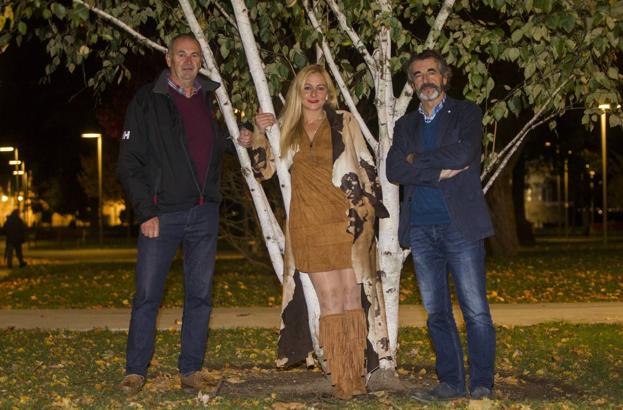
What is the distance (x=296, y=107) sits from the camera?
7.35 meters

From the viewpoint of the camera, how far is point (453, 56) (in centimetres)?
795

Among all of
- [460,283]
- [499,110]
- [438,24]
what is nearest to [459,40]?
[438,24]

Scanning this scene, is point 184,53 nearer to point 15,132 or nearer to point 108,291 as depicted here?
point 108,291

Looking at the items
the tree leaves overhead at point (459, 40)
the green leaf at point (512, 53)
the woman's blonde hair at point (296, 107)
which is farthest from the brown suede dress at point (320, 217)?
the green leaf at point (512, 53)

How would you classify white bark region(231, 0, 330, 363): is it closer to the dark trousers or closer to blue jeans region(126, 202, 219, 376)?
blue jeans region(126, 202, 219, 376)

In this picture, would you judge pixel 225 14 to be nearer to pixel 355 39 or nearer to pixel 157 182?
pixel 355 39

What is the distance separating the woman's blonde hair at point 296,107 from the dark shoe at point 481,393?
1.81 m

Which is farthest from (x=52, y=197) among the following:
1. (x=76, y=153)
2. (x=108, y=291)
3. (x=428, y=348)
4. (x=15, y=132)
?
(x=428, y=348)

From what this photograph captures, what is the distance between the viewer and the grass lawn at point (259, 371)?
7270 millimetres

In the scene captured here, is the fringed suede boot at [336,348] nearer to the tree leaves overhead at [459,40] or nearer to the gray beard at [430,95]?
the gray beard at [430,95]

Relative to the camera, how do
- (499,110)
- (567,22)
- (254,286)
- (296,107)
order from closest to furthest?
(567,22) < (296,107) < (499,110) < (254,286)

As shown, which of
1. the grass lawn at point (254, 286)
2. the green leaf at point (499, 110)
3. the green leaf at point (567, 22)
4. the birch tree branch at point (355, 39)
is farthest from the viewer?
the grass lawn at point (254, 286)

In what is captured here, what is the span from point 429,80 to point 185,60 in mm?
1546

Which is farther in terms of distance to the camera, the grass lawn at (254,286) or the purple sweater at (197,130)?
the grass lawn at (254,286)
